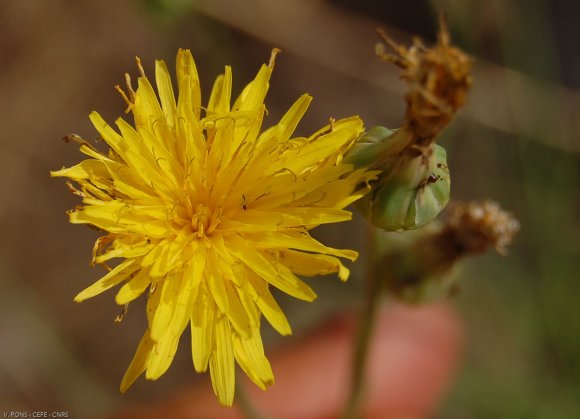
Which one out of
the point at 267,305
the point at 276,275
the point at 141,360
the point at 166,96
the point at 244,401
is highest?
the point at 166,96

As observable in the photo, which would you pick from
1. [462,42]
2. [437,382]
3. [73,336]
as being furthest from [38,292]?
[462,42]

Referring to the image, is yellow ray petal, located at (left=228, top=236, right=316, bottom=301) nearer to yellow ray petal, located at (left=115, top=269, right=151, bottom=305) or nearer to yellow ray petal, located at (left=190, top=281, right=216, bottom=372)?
yellow ray petal, located at (left=190, top=281, right=216, bottom=372)

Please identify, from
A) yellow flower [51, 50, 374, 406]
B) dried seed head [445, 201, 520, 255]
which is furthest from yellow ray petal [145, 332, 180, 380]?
dried seed head [445, 201, 520, 255]

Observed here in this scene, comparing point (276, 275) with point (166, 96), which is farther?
point (166, 96)

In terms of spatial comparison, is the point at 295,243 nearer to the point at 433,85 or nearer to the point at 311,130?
the point at 433,85

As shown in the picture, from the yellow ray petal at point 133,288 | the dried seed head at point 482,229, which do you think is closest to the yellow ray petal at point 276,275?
the yellow ray petal at point 133,288

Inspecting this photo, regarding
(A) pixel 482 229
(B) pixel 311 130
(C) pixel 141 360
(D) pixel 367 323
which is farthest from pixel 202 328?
(B) pixel 311 130
